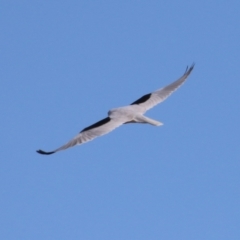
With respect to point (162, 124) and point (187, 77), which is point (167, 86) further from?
point (162, 124)

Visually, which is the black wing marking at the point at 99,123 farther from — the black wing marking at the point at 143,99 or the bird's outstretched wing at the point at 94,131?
the black wing marking at the point at 143,99

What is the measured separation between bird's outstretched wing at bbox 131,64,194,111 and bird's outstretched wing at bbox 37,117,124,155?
2597 mm

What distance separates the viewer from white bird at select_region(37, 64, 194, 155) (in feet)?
105

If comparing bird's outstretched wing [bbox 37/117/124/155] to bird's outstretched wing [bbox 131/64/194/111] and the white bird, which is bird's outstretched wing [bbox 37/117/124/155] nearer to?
the white bird

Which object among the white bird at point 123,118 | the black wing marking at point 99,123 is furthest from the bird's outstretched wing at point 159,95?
the black wing marking at point 99,123

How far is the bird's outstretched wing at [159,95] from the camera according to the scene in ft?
117

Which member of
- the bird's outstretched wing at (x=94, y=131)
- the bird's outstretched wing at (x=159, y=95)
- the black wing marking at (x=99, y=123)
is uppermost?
the bird's outstretched wing at (x=159, y=95)

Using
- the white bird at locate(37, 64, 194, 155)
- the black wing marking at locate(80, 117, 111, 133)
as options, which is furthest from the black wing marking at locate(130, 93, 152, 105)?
the black wing marking at locate(80, 117, 111, 133)

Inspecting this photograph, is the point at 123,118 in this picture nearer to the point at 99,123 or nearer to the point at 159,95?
the point at 99,123

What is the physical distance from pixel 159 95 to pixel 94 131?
4.87 metres

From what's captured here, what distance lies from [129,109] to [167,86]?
3413 millimetres

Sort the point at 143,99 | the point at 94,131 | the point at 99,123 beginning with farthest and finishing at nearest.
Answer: the point at 143,99, the point at 99,123, the point at 94,131

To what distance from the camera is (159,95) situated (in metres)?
36.5

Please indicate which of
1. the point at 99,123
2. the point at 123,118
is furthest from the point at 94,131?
the point at 123,118
